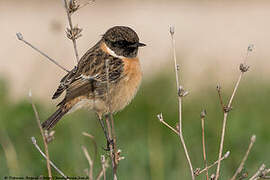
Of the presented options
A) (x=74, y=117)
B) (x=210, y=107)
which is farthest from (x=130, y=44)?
(x=210, y=107)

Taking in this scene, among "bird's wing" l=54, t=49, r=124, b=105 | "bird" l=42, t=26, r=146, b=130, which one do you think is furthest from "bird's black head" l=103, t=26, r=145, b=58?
"bird's wing" l=54, t=49, r=124, b=105

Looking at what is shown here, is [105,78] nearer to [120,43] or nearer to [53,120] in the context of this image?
[120,43]

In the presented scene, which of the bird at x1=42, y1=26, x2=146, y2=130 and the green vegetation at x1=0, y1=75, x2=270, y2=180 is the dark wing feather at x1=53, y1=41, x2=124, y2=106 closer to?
the bird at x1=42, y1=26, x2=146, y2=130

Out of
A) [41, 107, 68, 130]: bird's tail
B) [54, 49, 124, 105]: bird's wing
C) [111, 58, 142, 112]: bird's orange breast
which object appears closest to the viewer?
[41, 107, 68, 130]: bird's tail

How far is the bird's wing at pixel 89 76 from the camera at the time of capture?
5.83m

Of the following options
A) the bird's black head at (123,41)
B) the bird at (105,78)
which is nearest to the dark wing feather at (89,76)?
the bird at (105,78)

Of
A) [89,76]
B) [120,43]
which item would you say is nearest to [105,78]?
[89,76]

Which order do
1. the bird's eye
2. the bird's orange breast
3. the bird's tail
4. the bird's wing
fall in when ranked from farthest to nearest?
the bird's eye
the bird's orange breast
the bird's wing
the bird's tail

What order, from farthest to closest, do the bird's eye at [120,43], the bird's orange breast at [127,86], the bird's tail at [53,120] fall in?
the bird's eye at [120,43] < the bird's orange breast at [127,86] < the bird's tail at [53,120]

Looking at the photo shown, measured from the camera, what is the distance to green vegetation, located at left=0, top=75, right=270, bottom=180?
21.6 feet

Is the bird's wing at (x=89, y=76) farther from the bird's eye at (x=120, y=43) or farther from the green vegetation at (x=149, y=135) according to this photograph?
the green vegetation at (x=149, y=135)

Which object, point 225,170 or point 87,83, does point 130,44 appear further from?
point 225,170

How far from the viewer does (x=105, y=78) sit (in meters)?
5.95

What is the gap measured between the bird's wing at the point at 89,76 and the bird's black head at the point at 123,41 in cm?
14
